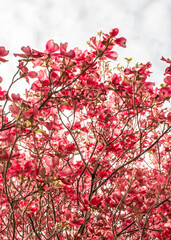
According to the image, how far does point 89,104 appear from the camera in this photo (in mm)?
2438

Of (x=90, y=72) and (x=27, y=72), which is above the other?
(x=90, y=72)

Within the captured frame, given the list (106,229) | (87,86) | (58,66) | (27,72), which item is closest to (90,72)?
(87,86)

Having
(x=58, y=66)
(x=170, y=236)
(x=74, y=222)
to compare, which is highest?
(x=58, y=66)

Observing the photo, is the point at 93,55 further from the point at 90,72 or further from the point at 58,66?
the point at 58,66

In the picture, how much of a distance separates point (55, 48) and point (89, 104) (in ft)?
3.21

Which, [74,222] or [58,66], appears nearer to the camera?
[74,222]

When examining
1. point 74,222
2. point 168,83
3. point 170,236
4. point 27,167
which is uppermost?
point 168,83

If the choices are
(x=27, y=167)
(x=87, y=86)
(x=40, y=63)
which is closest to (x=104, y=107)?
(x=87, y=86)

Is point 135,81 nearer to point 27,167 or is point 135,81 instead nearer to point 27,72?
point 27,72

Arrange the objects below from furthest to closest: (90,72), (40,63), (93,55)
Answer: (90,72) → (93,55) → (40,63)

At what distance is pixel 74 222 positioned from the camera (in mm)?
1662

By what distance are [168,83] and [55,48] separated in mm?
1008

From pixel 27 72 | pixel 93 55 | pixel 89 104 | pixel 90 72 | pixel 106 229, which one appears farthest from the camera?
pixel 89 104

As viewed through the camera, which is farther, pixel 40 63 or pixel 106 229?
pixel 106 229
